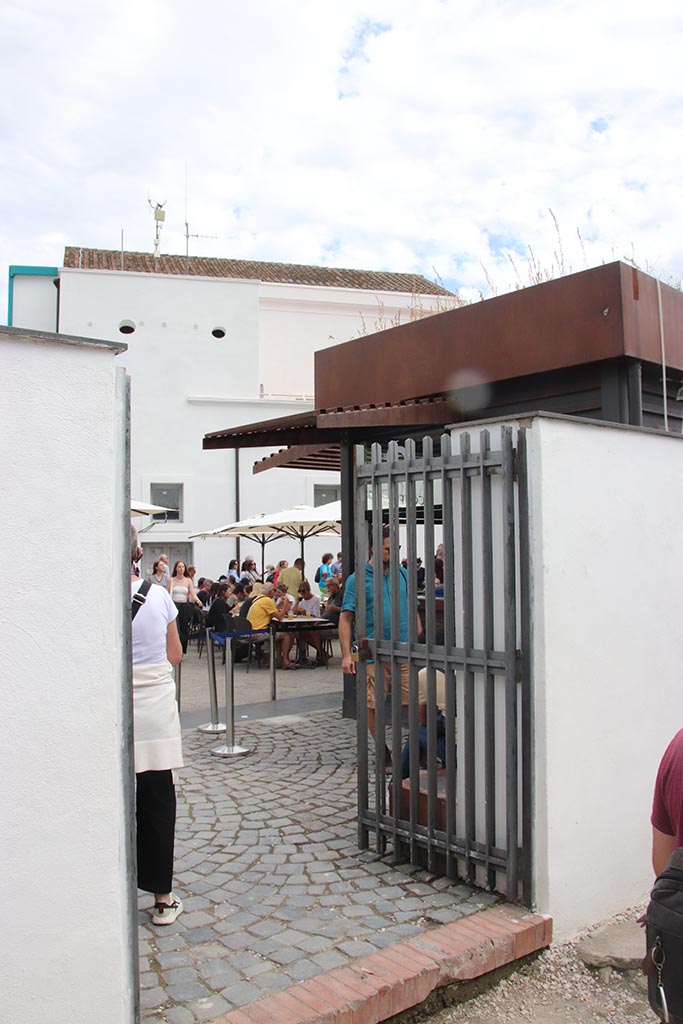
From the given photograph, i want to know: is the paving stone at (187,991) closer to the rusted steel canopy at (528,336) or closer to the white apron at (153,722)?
the white apron at (153,722)

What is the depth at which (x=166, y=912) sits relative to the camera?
3990mm

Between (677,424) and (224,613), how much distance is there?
4.08 m

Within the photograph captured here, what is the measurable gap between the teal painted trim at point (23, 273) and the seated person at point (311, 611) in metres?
15.0

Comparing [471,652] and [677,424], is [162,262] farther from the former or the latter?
[471,652]

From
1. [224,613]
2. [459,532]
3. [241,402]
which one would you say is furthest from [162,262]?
[459,532]

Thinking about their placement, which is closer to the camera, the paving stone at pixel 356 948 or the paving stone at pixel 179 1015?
the paving stone at pixel 179 1015

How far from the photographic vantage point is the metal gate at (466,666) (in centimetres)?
404

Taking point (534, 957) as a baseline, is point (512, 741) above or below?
above

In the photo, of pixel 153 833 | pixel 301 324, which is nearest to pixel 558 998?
pixel 153 833

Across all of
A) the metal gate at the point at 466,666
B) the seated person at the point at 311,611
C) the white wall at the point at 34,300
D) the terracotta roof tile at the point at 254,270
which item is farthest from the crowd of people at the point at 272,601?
the terracotta roof tile at the point at 254,270

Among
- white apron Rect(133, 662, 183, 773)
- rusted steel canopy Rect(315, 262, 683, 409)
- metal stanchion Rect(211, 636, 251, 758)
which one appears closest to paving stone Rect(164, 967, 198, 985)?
white apron Rect(133, 662, 183, 773)

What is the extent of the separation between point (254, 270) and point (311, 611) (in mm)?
20976

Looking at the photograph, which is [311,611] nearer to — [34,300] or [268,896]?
[268,896]

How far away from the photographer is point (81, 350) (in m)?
2.75
